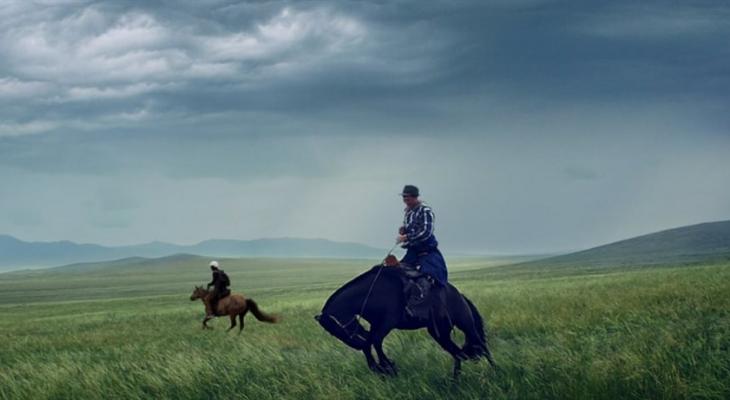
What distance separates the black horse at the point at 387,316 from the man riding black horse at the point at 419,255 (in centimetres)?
12

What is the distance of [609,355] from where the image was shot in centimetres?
1016

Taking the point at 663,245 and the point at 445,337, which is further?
the point at 663,245

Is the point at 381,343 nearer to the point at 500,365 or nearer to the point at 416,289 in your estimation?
the point at 416,289

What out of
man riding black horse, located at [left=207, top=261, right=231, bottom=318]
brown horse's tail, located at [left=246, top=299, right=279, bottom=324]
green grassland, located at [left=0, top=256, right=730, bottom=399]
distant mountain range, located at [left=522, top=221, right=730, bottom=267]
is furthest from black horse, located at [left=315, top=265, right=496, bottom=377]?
distant mountain range, located at [left=522, top=221, right=730, bottom=267]

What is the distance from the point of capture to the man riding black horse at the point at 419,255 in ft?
35.2

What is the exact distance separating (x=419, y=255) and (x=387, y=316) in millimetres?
1054

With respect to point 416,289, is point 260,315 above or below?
below

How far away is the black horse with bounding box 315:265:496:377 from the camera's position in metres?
10.8

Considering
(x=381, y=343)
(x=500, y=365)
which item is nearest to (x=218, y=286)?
(x=381, y=343)

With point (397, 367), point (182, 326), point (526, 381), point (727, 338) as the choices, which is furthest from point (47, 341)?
point (727, 338)

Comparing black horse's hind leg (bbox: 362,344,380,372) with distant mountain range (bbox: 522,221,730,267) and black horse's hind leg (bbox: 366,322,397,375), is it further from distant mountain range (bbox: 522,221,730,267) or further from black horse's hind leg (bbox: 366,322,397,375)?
distant mountain range (bbox: 522,221,730,267)

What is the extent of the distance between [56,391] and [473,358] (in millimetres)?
6833

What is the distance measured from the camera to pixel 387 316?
10.8 meters

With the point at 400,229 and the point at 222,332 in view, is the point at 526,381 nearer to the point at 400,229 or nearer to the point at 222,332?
the point at 400,229
